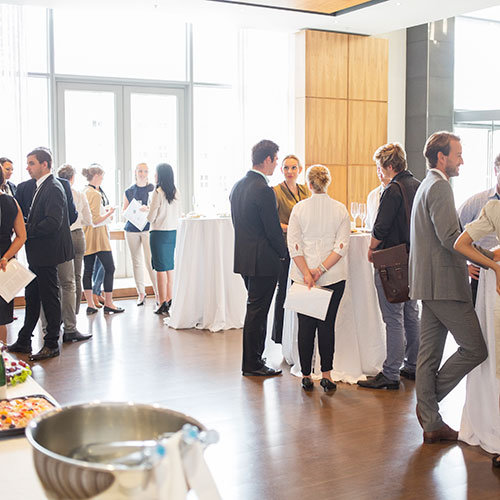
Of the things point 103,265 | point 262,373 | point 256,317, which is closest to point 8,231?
point 256,317

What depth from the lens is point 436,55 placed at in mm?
10297

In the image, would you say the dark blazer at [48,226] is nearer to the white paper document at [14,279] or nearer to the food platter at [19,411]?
the white paper document at [14,279]

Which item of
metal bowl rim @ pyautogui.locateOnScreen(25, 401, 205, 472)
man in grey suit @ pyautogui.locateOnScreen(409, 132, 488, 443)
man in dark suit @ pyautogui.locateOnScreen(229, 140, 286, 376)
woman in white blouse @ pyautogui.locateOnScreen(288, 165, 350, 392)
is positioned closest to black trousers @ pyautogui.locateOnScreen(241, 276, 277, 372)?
man in dark suit @ pyautogui.locateOnScreen(229, 140, 286, 376)

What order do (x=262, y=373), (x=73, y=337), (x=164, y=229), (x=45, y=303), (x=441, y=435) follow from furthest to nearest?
(x=164, y=229) < (x=73, y=337) < (x=45, y=303) < (x=262, y=373) < (x=441, y=435)

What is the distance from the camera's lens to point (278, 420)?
13.6 feet

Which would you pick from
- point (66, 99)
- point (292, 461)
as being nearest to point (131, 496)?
point (292, 461)

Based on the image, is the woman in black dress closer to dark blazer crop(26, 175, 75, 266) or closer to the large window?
dark blazer crop(26, 175, 75, 266)

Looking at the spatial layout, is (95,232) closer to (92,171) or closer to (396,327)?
(92,171)

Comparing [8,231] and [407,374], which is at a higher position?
[8,231]

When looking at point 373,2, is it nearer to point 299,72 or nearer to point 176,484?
point 299,72

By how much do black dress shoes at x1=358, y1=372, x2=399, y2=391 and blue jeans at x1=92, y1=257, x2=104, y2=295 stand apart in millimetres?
4025

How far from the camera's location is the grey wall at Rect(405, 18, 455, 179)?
1026 cm

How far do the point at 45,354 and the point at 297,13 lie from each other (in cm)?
509

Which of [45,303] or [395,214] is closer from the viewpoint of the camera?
[395,214]
